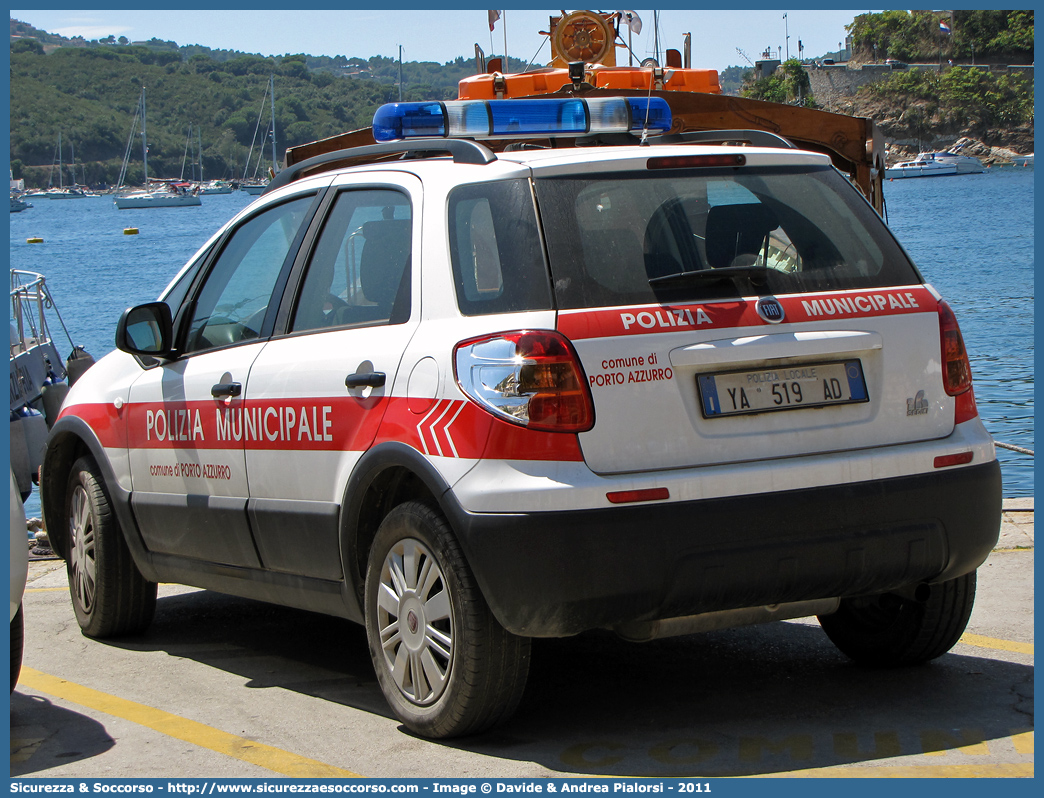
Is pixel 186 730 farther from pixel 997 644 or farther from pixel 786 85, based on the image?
pixel 786 85

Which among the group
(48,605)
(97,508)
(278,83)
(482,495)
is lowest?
(48,605)

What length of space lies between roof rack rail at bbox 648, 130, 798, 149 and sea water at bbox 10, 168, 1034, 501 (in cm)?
774

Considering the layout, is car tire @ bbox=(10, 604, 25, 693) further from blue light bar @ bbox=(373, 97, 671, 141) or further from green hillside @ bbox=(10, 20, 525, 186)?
green hillside @ bbox=(10, 20, 525, 186)

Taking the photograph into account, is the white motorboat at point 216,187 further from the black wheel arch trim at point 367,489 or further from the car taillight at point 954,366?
the car taillight at point 954,366

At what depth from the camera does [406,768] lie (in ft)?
12.6

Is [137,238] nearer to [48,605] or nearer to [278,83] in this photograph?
[278,83]

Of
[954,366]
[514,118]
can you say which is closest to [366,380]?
[514,118]

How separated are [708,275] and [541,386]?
2.17 feet

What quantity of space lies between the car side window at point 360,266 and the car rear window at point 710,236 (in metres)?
0.60

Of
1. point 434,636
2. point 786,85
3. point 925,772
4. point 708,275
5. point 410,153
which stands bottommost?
point 925,772

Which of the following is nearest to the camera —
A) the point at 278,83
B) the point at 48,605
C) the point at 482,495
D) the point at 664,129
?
the point at 482,495

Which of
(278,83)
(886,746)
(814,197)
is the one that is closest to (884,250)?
(814,197)

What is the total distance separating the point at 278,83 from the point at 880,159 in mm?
84851

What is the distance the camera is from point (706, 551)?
373 cm
